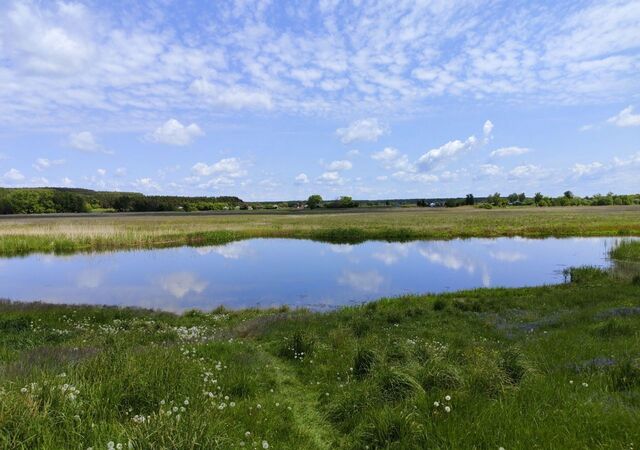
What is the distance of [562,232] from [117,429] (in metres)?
67.3

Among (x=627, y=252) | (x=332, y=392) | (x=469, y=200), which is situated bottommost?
(x=627, y=252)

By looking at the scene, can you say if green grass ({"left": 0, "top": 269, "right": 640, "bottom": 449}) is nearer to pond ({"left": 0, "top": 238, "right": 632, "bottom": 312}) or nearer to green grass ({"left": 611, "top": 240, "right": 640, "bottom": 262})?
pond ({"left": 0, "top": 238, "right": 632, "bottom": 312})

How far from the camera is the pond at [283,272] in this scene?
82.7ft

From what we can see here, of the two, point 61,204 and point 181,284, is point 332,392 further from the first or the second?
point 61,204

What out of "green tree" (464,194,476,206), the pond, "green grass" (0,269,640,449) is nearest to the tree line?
"green tree" (464,194,476,206)

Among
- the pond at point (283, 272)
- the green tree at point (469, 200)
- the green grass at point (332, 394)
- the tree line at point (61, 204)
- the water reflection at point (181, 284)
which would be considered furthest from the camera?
the green tree at point (469, 200)

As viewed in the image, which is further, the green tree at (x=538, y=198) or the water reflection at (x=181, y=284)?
the green tree at (x=538, y=198)

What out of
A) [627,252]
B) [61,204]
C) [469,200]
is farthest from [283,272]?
[469,200]

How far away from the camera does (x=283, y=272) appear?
1319 inches

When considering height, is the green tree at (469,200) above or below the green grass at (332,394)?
above

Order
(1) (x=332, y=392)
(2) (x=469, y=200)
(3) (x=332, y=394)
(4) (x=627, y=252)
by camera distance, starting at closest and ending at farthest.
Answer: (3) (x=332, y=394) < (1) (x=332, y=392) < (4) (x=627, y=252) < (2) (x=469, y=200)

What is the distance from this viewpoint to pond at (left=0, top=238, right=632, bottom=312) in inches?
993

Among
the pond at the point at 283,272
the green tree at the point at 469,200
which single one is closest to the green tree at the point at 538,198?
the green tree at the point at 469,200

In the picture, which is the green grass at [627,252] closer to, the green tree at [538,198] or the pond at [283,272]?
the pond at [283,272]
